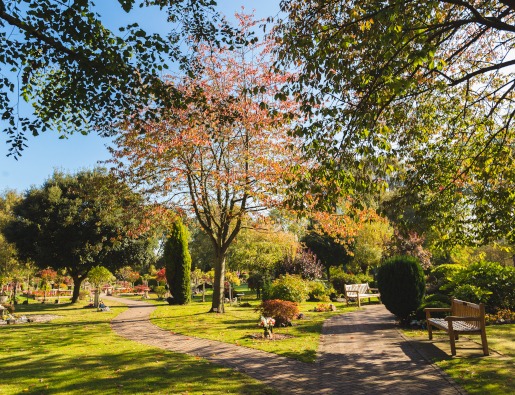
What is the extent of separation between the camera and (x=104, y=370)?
6172mm

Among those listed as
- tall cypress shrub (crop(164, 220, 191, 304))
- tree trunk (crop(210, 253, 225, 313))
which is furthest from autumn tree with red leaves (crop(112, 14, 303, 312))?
tall cypress shrub (crop(164, 220, 191, 304))

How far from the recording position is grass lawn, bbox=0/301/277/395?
5227mm

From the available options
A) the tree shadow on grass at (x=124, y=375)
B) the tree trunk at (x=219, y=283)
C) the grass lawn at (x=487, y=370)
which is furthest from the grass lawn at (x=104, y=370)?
the tree trunk at (x=219, y=283)

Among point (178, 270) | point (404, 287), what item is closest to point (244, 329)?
point (404, 287)

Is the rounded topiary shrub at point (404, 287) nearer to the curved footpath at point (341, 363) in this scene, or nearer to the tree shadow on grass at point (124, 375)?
the curved footpath at point (341, 363)

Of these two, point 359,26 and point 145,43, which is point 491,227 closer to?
point 359,26

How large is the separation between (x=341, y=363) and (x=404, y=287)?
4.52m

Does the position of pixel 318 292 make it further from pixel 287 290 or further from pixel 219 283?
pixel 219 283

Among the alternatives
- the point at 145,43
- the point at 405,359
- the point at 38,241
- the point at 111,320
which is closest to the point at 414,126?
the point at 405,359

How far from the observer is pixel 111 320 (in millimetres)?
13039

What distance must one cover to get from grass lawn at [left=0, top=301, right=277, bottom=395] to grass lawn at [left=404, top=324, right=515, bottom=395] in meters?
3.18

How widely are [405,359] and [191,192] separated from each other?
9.81m

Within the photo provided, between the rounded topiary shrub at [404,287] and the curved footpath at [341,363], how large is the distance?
0.77 meters

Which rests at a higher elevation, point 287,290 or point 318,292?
point 287,290
